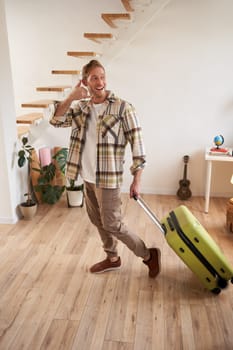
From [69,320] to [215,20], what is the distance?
304 centimetres

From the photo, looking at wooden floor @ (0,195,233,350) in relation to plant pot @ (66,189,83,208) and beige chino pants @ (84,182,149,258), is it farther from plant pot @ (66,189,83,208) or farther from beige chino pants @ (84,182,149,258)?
plant pot @ (66,189,83,208)

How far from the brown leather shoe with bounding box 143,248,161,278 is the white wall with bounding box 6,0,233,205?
67.7 inches

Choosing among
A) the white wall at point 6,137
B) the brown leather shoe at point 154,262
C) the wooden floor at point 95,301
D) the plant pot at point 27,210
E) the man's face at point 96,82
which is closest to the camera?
the wooden floor at point 95,301

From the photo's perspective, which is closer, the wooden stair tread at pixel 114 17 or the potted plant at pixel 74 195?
the wooden stair tread at pixel 114 17

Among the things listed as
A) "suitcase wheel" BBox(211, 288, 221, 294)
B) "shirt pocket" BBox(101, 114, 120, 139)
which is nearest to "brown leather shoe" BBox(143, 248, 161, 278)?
"suitcase wheel" BBox(211, 288, 221, 294)

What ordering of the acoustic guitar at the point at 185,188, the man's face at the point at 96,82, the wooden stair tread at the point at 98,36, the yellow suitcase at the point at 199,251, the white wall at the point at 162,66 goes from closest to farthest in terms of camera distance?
the man's face at the point at 96,82
the yellow suitcase at the point at 199,251
the wooden stair tread at the point at 98,36
the white wall at the point at 162,66
the acoustic guitar at the point at 185,188

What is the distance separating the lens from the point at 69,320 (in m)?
1.92

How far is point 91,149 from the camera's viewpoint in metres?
2.01

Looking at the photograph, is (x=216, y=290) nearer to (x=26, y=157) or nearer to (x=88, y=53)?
(x=26, y=157)

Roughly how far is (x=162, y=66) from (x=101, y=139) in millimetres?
1934

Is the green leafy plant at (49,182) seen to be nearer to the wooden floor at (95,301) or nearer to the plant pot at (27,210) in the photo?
the plant pot at (27,210)

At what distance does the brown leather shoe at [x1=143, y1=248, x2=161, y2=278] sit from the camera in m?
2.29

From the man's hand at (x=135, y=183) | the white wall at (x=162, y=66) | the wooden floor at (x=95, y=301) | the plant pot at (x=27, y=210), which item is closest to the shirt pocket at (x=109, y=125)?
the man's hand at (x=135, y=183)

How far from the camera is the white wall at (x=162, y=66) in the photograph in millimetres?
3373
